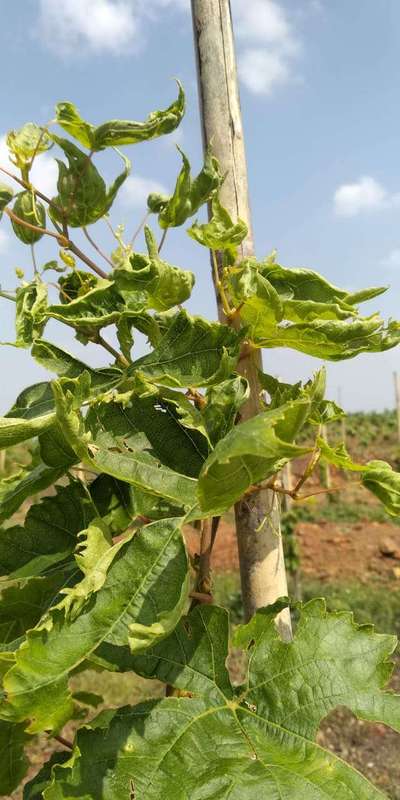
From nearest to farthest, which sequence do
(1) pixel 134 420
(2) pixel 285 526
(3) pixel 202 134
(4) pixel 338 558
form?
Answer: (1) pixel 134 420 → (3) pixel 202 134 → (2) pixel 285 526 → (4) pixel 338 558

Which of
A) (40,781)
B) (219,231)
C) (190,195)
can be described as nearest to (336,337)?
(219,231)

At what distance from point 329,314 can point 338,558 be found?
28.9ft

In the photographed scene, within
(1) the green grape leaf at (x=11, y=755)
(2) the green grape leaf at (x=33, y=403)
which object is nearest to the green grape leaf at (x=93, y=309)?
(2) the green grape leaf at (x=33, y=403)

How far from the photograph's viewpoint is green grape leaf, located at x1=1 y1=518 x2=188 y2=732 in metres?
0.83

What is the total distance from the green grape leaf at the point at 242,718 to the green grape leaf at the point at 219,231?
586 millimetres

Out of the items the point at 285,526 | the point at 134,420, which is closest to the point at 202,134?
the point at 134,420

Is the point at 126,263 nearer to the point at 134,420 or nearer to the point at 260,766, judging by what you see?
the point at 134,420

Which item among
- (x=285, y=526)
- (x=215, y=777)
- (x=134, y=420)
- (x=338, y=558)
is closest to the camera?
(x=215, y=777)

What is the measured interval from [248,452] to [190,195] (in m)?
0.68

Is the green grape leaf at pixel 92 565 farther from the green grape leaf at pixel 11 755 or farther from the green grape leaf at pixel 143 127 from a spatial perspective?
the green grape leaf at pixel 143 127

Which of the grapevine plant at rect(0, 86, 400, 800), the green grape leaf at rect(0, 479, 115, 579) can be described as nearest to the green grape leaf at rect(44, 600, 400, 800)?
the grapevine plant at rect(0, 86, 400, 800)

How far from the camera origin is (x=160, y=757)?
0.98 m

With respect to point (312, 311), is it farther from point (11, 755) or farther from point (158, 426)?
point (11, 755)

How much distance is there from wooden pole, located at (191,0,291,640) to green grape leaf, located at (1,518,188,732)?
39cm
